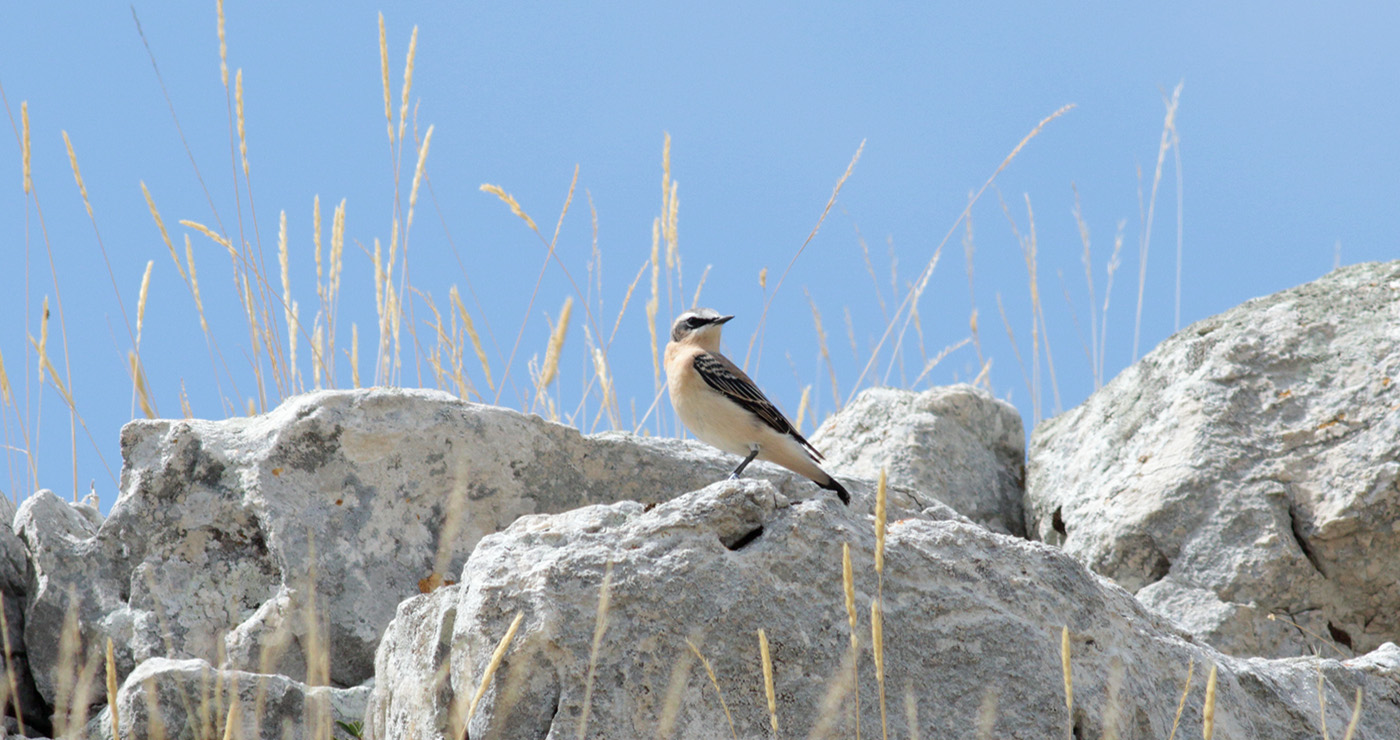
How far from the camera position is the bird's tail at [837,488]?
4.50 metres

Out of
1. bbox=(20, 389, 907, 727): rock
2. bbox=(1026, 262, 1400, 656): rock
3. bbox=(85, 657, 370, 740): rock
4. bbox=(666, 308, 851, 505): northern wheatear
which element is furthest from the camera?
bbox=(666, 308, 851, 505): northern wheatear

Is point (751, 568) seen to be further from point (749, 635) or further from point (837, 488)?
point (837, 488)

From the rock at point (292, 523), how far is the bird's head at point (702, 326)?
2268mm

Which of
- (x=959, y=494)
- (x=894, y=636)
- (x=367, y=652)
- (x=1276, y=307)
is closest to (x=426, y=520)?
(x=367, y=652)

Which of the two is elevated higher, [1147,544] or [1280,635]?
[1147,544]

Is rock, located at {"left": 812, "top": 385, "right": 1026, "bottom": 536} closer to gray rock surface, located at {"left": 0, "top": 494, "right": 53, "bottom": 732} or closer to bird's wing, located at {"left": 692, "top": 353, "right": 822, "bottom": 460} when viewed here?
bird's wing, located at {"left": 692, "top": 353, "right": 822, "bottom": 460}

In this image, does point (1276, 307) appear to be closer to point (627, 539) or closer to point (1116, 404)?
point (1116, 404)

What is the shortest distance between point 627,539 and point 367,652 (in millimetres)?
1457

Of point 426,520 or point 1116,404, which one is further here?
point 1116,404

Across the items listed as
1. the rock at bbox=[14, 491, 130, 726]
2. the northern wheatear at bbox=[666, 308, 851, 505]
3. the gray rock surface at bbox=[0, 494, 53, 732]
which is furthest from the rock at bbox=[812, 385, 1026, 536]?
the gray rock surface at bbox=[0, 494, 53, 732]

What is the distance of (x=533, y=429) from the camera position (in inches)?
156

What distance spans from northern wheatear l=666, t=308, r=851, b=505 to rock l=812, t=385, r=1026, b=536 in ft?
1.02

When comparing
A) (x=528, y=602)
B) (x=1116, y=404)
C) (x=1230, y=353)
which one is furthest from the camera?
(x=1116, y=404)

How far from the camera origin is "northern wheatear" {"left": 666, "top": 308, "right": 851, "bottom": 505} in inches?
200
